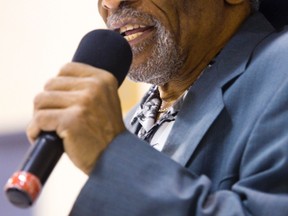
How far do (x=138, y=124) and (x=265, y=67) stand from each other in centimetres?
47

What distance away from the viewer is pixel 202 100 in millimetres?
1213

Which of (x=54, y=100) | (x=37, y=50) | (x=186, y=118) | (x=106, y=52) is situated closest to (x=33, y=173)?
(x=54, y=100)

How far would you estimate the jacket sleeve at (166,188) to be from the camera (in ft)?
3.11

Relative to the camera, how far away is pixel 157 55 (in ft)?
4.51

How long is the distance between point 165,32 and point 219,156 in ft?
1.20

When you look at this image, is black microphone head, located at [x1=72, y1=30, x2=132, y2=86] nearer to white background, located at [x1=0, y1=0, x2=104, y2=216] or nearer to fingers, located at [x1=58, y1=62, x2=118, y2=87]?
fingers, located at [x1=58, y1=62, x2=118, y2=87]

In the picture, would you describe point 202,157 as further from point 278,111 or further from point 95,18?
point 95,18

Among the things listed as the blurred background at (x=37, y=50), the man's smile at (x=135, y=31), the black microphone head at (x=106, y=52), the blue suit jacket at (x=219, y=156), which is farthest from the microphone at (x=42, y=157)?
the blurred background at (x=37, y=50)

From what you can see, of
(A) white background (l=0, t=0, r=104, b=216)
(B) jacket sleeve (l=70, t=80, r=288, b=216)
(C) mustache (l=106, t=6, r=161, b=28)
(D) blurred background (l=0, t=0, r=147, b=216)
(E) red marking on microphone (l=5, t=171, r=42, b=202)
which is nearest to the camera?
(E) red marking on microphone (l=5, t=171, r=42, b=202)

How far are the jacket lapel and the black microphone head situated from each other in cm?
17

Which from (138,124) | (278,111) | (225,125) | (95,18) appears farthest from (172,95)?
(95,18)

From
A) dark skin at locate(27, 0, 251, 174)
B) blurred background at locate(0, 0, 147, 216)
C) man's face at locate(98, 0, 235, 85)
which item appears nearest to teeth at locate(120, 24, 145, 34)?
man's face at locate(98, 0, 235, 85)

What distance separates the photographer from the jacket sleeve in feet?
3.11

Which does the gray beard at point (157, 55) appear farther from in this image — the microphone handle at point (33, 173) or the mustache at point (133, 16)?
the microphone handle at point (33, 173)
